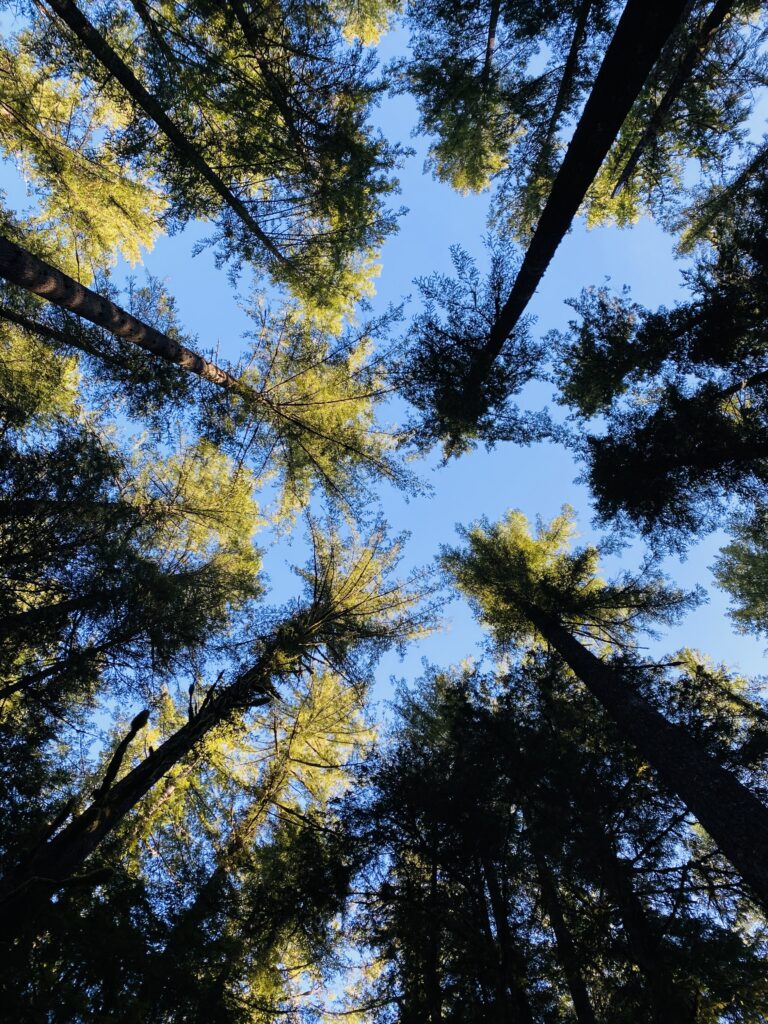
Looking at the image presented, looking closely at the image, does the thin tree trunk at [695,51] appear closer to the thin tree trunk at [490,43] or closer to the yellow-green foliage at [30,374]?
the thin tree trunk at [490,43]

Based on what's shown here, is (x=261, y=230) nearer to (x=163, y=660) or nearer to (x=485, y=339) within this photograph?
(x=485, y=339)

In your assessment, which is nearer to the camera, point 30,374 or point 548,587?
point 30,374

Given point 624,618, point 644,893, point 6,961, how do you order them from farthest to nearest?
point 624,618, point 644,893, point 6,961

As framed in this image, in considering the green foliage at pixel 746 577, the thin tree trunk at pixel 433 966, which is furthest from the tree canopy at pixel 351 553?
the green foliage at pixel 746 577

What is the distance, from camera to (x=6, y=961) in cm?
234

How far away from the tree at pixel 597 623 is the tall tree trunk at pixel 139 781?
4.78 metres

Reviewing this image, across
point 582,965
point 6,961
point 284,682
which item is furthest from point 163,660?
point 582,965

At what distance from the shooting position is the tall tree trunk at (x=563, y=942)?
4.21 metres

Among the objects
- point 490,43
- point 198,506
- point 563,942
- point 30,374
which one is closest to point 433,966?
point 563,942

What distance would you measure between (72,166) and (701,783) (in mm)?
13335

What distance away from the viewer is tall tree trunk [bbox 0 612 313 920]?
2.77 metres

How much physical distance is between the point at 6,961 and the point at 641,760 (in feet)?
21.3

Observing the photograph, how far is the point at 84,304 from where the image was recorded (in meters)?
5.39

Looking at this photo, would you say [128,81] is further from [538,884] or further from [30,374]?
[538,884]
